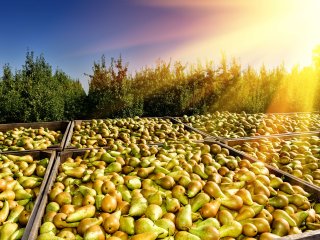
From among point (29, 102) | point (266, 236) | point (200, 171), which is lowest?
point (266, 236)

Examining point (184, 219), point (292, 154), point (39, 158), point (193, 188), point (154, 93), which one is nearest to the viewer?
point (184, 219)

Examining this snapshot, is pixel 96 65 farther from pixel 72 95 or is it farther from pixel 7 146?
pixel 7 146

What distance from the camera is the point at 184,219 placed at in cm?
252

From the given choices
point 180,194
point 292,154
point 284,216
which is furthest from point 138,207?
point 292,154

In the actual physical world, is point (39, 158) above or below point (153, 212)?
above

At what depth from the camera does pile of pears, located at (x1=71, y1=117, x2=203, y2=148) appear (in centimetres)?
570

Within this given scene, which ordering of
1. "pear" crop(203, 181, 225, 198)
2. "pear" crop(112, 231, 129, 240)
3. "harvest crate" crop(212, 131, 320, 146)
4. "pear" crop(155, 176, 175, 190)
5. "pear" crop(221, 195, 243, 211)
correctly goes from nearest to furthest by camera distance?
1. "pear" crop(112, 231, 129, 240)
2. "pear" crop(221, 195, 243, 211)
3. "pear" crop(203, 181, 225, 198)
4. "pear" crop(155, 176, 175, 190)
5. "harvest crate" crop(212, 131, 320, 146)

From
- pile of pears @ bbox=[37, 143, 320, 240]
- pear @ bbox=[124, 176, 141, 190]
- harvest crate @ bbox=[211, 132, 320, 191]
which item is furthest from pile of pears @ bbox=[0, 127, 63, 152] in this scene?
harvest crate @ bbox=[211, 132, 320, 191]

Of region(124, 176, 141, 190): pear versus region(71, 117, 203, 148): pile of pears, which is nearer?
region(124, 176, 141, 190): pear

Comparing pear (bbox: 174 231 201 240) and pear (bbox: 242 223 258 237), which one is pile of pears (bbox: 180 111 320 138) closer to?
pear (bbox: 242 223 258 237)

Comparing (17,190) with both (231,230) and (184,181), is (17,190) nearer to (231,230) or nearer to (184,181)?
(184,181)

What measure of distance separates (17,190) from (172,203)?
1650 millimetres

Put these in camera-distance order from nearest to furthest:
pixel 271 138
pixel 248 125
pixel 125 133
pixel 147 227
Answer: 1. pixel 147 227
2. pixel 271 138
3. pixel 125 133
4. pixel 248 125

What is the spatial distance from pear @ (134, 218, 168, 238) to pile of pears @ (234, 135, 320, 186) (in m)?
2.26
